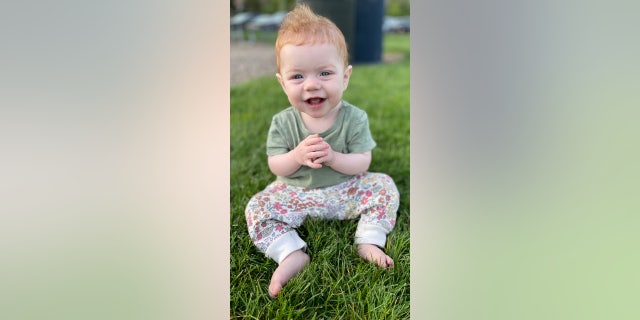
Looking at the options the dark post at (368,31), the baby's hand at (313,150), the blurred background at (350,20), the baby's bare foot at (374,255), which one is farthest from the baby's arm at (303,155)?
the dark post at (368,31)

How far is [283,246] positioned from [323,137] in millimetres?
308

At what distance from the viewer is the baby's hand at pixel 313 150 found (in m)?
1.43

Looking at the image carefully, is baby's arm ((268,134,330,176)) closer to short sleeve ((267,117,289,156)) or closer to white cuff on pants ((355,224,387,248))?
short sleeve ((267,117,289,156))

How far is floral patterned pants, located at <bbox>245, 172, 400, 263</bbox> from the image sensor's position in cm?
142

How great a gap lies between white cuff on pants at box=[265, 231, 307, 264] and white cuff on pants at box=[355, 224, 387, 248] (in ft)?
0.47

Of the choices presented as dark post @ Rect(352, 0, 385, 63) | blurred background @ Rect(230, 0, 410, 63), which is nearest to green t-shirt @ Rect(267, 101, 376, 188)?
blurred background @ Rect(230, 0, 410, 63)
